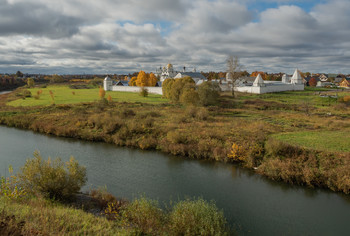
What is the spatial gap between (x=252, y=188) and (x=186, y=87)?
86.3ft

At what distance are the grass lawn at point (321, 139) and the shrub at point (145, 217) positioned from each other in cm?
1263

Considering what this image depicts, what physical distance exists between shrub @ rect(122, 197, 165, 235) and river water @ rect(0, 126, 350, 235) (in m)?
2.67

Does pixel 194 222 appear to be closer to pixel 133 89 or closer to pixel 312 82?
pixel 133 89

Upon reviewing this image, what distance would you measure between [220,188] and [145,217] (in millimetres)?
5844

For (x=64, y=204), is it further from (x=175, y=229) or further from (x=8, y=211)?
(x=175, y=229)

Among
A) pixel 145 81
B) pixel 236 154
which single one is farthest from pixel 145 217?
pixel 145 81

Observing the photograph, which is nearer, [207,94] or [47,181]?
[47,181]

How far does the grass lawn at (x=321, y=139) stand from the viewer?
57.1ft

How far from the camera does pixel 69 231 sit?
27.3 feet

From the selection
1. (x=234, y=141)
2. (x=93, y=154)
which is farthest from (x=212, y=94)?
(x=93, y=154)

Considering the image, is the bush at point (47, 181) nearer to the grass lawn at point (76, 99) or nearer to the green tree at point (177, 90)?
the green tree at point (177, 90)

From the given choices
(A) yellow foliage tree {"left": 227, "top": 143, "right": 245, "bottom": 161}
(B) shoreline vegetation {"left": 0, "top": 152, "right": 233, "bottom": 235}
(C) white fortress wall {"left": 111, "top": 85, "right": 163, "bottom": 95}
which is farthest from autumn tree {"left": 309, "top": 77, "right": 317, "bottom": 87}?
(B) shoreline vegetation {"left": 0, "top": 152, "right": 233, "bottom": 235}

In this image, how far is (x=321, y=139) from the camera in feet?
63.5

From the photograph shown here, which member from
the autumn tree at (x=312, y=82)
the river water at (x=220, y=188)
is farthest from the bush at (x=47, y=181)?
the autumn tree at (x=312, y=82)
